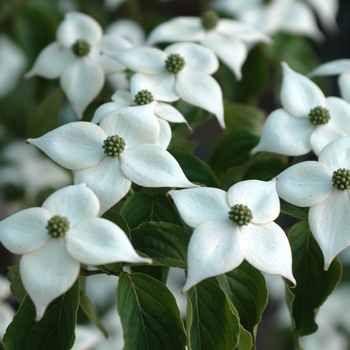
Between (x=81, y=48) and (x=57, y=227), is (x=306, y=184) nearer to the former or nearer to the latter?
(x=57, y=227)

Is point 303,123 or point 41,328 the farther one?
point 303,123

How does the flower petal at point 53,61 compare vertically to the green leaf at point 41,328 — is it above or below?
above

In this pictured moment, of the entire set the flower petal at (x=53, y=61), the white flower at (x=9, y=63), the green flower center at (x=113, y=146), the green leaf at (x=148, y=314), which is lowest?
the white flower at (x=9, y=63)

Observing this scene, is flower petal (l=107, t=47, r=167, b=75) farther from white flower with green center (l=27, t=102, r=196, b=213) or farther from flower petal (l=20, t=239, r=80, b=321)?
flower petal (l=20, t=239, r=80, b=321)

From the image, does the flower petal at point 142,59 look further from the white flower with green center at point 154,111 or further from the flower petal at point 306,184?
the flower petal at point 306,184

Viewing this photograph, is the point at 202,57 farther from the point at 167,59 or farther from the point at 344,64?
the point at 344,64

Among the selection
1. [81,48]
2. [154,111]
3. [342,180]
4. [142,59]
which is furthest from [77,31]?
[342,180]

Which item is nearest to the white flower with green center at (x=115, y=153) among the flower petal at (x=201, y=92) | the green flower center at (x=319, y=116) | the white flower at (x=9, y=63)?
the flower petal at (x=201, y=92)

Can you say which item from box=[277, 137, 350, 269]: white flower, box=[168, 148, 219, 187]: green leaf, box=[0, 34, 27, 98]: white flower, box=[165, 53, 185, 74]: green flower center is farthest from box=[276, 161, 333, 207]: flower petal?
box=[0, 34, 27, 98]: white flower
